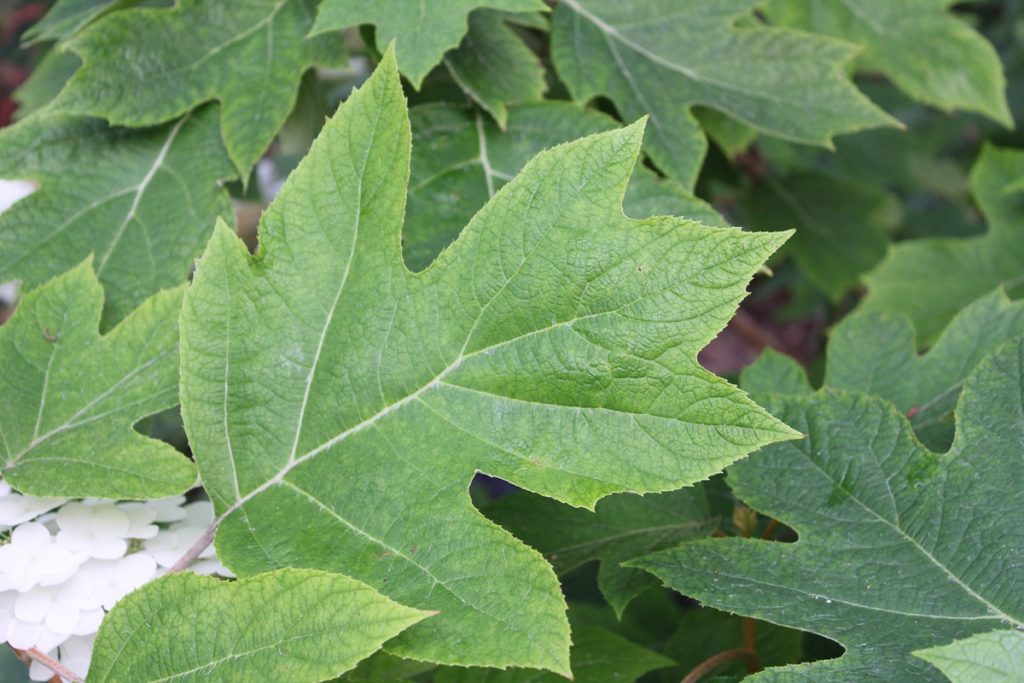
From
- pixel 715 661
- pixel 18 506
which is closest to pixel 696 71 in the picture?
pixel 715 661

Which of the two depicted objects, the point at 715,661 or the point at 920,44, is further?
the point at 920,44

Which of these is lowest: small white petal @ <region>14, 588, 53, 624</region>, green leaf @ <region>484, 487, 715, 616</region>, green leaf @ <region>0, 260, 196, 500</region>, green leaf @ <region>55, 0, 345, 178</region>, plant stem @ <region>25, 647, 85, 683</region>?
green leaf @ <region>484, 487, 715, 616</region>

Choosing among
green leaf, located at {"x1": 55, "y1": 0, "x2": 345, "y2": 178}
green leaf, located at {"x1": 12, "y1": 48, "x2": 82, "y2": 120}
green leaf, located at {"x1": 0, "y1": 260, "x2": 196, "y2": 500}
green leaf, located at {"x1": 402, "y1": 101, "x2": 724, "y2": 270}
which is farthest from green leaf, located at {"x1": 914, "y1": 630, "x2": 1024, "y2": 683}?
green leaf, located at {"x1": 12, "y1": 48, "x2": 82, "y2": 120}

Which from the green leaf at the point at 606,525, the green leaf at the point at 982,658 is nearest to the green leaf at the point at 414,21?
the green leaf at the point at 606,525

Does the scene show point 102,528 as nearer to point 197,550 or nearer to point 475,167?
point 197,550

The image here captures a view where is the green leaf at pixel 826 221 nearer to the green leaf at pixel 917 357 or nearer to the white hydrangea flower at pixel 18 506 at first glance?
the green leaf at pixel 917 357

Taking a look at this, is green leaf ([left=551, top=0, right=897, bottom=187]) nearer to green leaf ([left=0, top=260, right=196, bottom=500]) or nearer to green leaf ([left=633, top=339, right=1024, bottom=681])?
green leaf ([left=633, top=339, right=1024, bottom=681])
